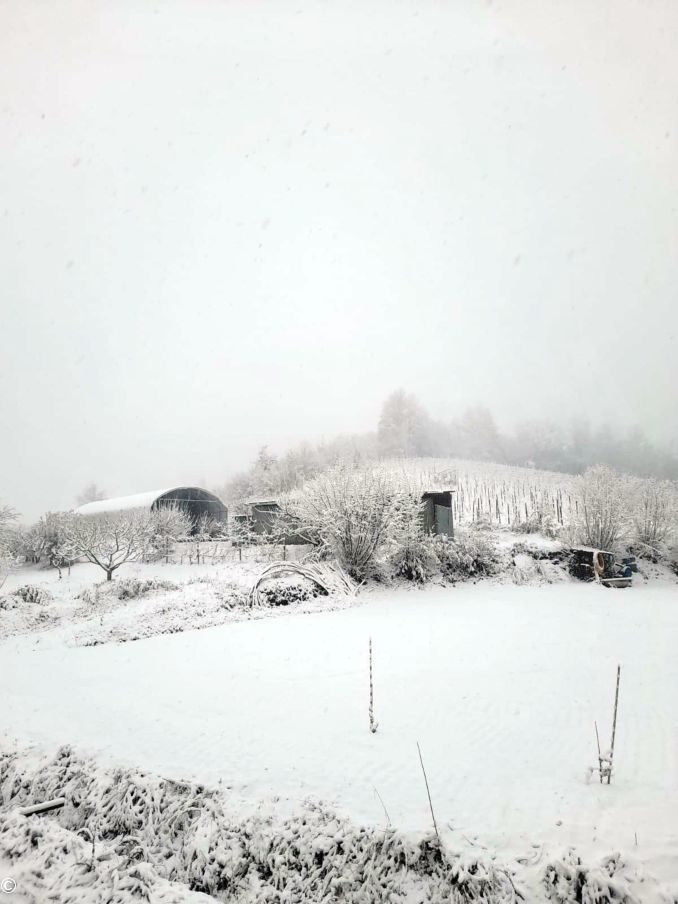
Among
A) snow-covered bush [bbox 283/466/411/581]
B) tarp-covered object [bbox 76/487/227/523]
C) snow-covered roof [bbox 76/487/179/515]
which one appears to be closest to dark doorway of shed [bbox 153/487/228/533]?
tarp-covered object [bbox 76/487/227/523]

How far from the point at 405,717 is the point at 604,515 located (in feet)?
80.9

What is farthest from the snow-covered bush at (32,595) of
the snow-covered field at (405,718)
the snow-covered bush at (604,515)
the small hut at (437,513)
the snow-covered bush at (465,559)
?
the snow-covered bush at (604,515)

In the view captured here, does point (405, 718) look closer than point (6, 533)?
Yes

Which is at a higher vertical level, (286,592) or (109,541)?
(109,541)

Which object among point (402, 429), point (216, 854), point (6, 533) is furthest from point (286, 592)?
point (402, 429)

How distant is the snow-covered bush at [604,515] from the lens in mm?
27578

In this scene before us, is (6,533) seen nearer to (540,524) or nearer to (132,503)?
(132,503)

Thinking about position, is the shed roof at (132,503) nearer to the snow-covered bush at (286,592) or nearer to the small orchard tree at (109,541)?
the small orchard tree at (109,541)

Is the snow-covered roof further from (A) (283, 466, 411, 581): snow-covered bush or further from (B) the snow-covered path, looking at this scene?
(B) the snow-covered path

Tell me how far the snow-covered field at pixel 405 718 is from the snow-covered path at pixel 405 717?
0.03 m

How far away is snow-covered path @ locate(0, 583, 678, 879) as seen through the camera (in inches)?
208

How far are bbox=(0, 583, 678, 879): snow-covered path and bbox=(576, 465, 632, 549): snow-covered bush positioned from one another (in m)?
13.5

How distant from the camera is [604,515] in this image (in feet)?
90.8

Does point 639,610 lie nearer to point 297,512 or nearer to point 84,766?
point 297,512
